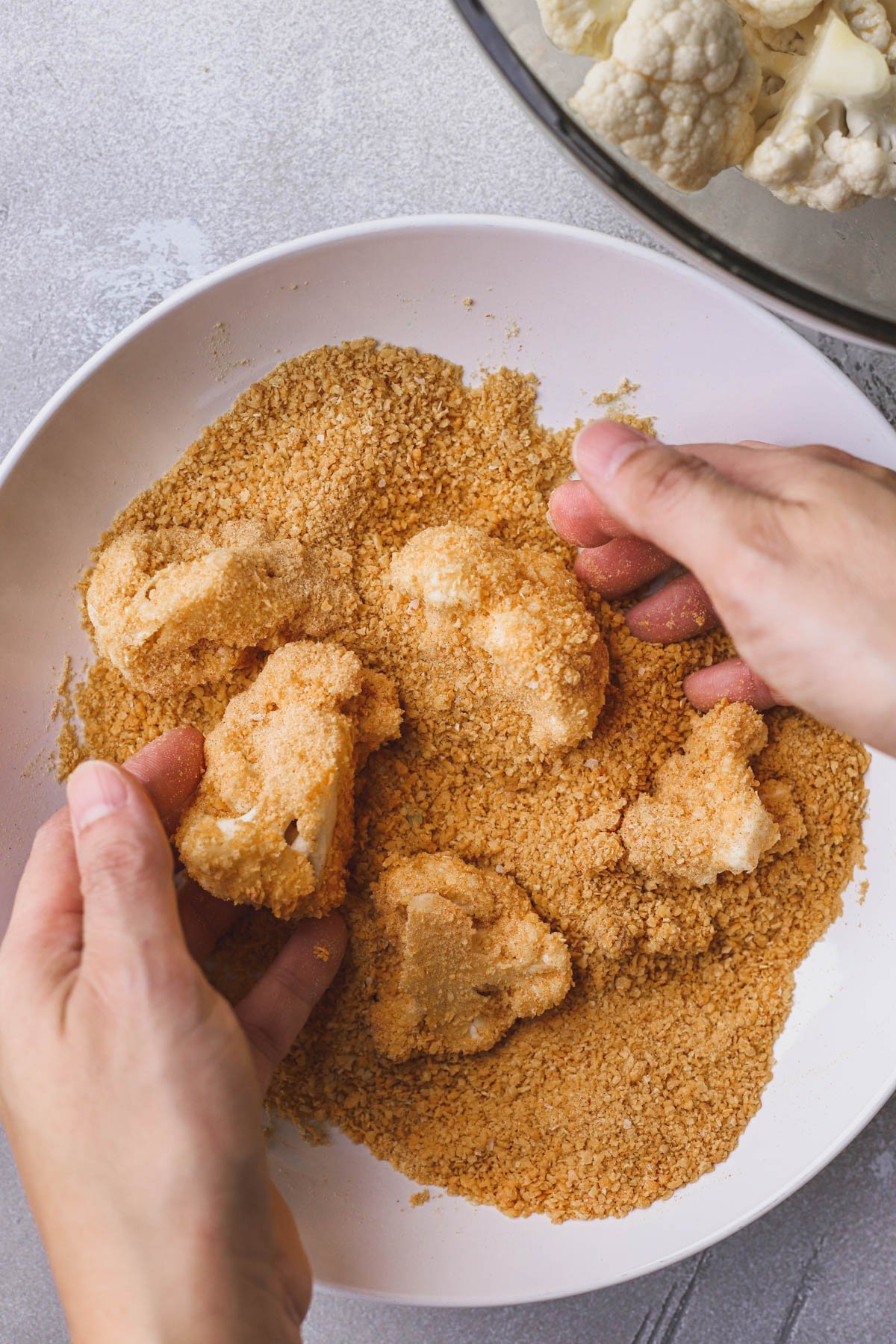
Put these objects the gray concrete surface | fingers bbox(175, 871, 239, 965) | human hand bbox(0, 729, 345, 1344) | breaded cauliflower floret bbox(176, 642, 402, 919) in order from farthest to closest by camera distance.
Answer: the gray concrete surface, fingers bbox(175, 871, 239, 965), breaded cauliflower floret bbox(176, 642, 402, 919), human hand bbox(0, 729, 345, 1344)

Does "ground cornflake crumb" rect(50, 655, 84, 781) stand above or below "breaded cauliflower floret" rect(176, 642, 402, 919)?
above

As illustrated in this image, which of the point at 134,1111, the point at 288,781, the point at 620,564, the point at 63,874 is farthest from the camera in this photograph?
the point at 620,564

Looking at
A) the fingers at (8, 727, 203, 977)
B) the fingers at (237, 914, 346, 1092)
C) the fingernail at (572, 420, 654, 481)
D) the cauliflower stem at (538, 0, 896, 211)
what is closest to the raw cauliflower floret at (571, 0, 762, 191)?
the cauliflower stem at (538, 0, 896, 211)

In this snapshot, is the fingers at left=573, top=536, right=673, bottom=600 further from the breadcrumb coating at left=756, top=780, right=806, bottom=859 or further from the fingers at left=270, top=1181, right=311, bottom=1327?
the fingers at left=270, top=1181, right=311, bottom=1327

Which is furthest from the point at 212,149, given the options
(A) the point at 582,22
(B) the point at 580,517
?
(B) the point at 580,517

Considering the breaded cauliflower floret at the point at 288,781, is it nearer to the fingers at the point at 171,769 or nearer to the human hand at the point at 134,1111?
the fingers at the point at 171,769

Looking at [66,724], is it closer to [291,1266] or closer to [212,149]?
[291,1266]
